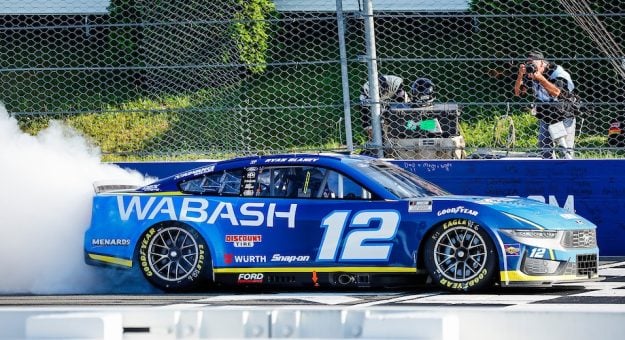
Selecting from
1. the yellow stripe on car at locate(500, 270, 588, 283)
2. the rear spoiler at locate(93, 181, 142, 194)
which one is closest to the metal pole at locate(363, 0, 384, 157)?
the rear spoiler at locate(93, 181, 142, 194)

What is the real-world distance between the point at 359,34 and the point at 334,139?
4.25 ft

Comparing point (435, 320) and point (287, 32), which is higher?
point (287, 32)

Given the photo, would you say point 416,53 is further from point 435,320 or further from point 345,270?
point 435,320

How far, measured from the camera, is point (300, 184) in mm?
10773

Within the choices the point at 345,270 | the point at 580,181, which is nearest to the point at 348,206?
the point at 345,270

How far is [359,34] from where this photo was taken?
14703mm

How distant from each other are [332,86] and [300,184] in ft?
12.9

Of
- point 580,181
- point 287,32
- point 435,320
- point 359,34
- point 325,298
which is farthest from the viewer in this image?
point 287,32

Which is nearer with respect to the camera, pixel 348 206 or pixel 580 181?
pixel 348 206

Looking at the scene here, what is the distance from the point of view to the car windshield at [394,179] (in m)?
10.7

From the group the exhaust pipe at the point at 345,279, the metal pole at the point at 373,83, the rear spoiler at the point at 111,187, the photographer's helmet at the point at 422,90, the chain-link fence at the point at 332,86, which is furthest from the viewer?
the photographer's helmet at the point at 422,90

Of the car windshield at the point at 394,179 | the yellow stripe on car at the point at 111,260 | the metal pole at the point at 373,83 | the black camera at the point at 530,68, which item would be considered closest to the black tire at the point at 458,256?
the car windshield at the point at 394,179

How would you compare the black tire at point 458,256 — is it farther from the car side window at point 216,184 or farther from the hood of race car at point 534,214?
the car side window at point 216,184

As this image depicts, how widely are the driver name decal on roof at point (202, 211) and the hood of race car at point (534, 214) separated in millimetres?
1600
